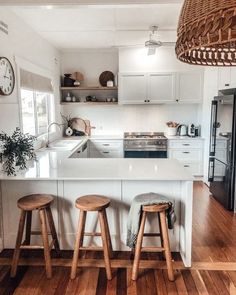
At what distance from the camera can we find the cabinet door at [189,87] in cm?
534

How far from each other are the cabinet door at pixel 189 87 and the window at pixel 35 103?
243 cm

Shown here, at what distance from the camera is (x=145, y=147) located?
5371mm

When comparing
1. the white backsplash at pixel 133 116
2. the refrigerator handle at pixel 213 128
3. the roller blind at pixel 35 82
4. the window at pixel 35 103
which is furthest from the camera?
the white backsplash at pixel 133 116

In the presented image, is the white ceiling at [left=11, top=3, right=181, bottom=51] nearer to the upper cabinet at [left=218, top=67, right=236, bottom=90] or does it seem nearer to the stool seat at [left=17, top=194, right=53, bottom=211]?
the upper cabinet at [left=218, top=67, right=236, bottom=90]

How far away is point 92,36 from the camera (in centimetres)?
451

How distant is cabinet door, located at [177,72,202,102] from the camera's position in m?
5.34

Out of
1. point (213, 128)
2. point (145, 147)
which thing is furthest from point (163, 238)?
point (145, 147)

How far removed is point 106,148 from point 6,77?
2.74m

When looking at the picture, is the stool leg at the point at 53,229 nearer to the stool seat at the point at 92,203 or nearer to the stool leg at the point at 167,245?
the stool seat at the point at 92,203

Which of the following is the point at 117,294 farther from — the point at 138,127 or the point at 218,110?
the point at 138,127

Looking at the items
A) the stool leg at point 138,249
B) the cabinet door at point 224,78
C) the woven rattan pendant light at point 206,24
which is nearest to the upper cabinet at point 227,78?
the cabinet door at point 224,78

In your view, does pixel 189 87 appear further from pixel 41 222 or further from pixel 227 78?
pixel 41 222

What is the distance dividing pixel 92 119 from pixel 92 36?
1.87 m

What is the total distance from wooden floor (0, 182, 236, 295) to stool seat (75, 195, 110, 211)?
0.61 metres
